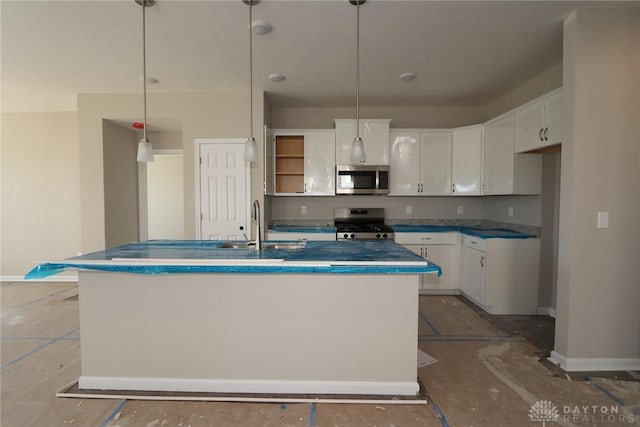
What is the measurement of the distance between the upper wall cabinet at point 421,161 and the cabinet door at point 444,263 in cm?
81

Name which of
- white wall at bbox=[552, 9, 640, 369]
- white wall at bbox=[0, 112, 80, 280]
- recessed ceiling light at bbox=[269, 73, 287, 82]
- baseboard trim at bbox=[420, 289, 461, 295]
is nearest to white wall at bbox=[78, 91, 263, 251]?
recessed ceiling light at bbox=[269, 73, 287, 82]

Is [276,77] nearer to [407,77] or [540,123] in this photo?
[407,77]

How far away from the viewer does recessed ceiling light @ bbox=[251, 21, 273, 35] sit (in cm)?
249

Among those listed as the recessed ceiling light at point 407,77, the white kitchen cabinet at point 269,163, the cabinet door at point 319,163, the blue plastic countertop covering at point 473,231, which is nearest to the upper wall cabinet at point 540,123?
the blue plastic countertop covering at point 473,231

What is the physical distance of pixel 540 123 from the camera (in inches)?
125

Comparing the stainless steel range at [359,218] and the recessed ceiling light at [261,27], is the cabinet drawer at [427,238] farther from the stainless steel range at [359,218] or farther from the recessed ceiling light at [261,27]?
the recessed ceiling light at [261,27]

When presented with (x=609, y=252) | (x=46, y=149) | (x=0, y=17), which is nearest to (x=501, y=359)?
(x=609, y=252)

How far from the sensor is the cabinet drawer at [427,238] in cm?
424

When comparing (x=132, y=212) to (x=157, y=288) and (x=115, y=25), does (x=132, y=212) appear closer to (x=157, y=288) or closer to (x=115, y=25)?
(x=115, y=25)

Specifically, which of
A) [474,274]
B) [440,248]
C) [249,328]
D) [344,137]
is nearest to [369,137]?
[344,137]

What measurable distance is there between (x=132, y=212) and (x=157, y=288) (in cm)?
341

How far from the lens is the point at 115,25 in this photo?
8.39 ft

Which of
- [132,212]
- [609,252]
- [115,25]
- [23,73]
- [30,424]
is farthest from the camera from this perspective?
[132,212]

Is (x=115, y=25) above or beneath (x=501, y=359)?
above
